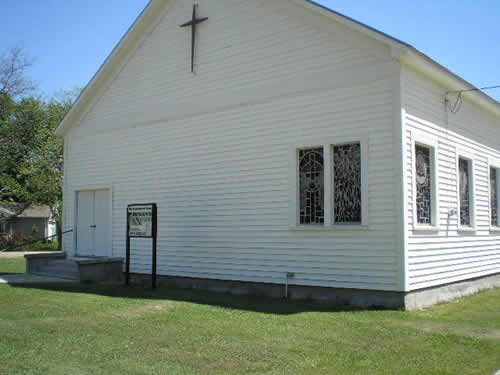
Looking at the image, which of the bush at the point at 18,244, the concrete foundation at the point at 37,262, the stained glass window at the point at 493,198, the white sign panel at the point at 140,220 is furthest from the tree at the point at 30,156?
the stained glass window at the point at 493,198

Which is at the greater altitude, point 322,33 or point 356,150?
point 322,33

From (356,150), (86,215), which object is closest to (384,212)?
(356,150)

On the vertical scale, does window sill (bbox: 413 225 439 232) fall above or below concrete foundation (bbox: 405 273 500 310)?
above

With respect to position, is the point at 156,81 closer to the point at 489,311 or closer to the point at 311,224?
the point at 311,224

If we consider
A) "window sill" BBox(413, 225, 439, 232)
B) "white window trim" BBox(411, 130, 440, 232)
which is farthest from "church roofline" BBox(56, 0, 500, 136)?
"window sill" BBox(413, 225, 439, 232)

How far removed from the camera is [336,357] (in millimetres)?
6914

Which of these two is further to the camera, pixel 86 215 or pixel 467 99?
pixel 86 215

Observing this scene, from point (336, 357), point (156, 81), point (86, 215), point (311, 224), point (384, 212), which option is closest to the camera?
point (336, 357)

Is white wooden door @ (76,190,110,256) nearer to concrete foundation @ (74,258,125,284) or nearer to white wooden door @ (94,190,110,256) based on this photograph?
white wooden door @ (94,190,110,256)

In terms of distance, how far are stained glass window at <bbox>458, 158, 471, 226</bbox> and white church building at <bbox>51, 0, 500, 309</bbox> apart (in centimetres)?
6

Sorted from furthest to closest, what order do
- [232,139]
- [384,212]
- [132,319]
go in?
[232,139]
[384,212]
[132,319]

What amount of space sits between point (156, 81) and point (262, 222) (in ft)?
18.0

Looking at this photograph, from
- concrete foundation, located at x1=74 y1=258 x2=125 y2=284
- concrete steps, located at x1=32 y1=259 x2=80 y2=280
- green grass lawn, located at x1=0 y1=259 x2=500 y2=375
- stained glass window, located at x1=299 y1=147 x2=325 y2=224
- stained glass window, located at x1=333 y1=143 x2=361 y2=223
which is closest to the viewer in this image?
green grass lawn, located at x1=0 y1=259 x2=500 y2=375

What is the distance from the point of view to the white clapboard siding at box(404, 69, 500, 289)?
1074 cm
